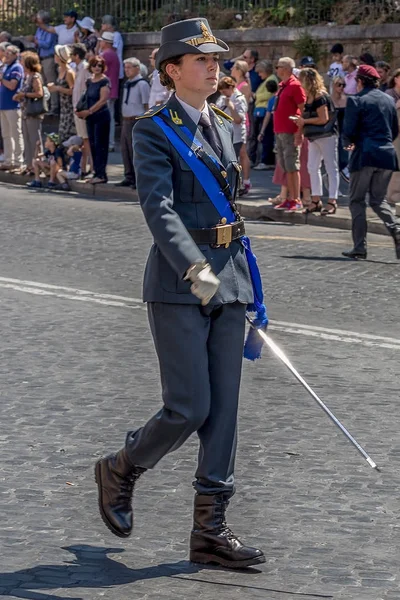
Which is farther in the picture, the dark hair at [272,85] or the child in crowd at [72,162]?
the dark hair at [272,85]

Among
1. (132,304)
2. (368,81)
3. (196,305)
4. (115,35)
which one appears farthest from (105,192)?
(196,305)

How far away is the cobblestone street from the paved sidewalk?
360 centimetres

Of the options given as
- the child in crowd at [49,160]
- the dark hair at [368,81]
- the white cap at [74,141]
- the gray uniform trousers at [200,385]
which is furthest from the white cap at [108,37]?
the gray uniform trousers at [200,385]

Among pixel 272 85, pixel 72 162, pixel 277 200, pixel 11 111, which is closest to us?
pixel 277 200

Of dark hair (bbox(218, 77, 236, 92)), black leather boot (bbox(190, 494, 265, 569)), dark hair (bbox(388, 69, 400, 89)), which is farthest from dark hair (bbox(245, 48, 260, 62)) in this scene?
black leather boot (bbox(190, 494, 265, 569))

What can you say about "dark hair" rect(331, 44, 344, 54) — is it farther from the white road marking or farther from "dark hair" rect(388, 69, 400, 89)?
the white road marking

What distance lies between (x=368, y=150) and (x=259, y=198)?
4.77m

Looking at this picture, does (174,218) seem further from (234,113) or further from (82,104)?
(82,104)

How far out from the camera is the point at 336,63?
65.9 ft

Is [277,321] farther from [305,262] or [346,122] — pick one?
[346,122]

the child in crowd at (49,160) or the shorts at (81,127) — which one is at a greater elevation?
the shorts at (81,127)

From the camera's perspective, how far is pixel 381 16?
21484mm

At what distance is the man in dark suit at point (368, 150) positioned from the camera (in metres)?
12.8

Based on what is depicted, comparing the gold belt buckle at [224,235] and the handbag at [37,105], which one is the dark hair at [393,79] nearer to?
the handbag at [37,105]
